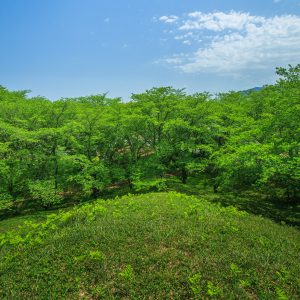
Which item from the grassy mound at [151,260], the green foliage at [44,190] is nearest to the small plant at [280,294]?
the grassy mound at [151,260]

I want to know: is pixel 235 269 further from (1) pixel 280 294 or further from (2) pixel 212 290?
(1) pixel 280 294

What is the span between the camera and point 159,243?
9.66m

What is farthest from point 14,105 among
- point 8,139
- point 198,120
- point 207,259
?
point 207,259

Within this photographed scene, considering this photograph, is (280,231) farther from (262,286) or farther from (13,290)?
(13,290)

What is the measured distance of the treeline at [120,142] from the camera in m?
23.7

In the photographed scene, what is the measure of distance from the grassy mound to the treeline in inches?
403

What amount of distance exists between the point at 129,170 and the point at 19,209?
12.9 m

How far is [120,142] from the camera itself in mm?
29109

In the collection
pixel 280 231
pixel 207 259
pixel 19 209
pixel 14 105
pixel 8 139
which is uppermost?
pixel 14 105

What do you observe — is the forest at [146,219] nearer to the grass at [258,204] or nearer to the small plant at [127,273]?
the small plant at [127,273]

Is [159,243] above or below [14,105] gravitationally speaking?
below

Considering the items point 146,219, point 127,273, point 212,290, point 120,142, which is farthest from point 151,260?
point 120,142

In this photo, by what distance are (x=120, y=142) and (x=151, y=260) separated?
21.3 meters

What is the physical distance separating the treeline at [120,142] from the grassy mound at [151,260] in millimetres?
10249
